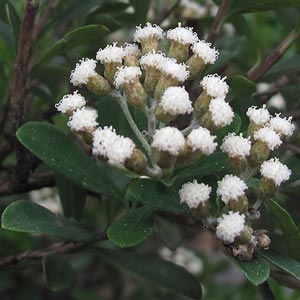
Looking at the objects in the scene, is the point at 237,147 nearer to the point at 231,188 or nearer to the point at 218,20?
the point at 231,188

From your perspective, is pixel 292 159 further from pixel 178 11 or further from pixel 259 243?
pixel 178 11

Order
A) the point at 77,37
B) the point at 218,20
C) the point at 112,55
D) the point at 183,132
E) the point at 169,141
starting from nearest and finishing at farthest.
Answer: the point at 169,141 → the point at 183,132 → the point at 112,55 → the point at 77,37 → the point at 218,20

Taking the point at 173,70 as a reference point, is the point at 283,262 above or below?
below

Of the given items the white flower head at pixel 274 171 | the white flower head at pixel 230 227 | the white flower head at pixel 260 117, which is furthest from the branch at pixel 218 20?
the white flower head at pixel 230 227

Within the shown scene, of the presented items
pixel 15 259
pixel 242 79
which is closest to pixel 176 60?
pixel 242 79

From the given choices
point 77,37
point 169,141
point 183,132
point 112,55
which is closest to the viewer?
point 169,141

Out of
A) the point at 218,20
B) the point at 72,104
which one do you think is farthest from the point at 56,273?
the point at 218,20

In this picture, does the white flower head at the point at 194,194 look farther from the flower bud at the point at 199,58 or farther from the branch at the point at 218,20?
the branch at the point at 218,20
